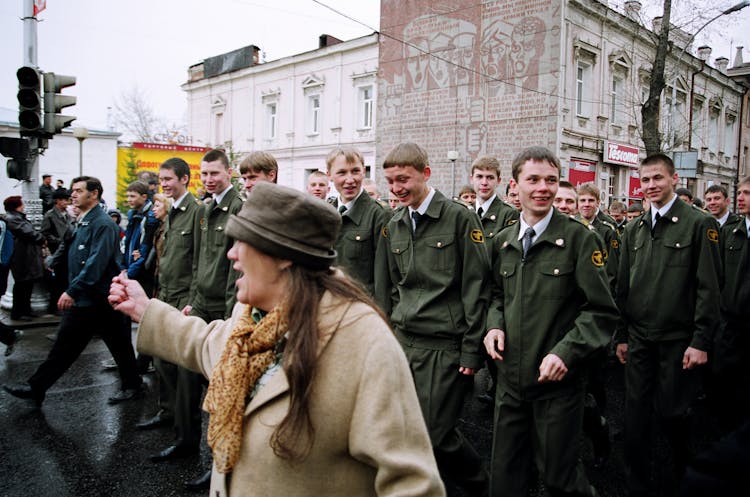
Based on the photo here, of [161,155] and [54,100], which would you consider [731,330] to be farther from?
[161,155]

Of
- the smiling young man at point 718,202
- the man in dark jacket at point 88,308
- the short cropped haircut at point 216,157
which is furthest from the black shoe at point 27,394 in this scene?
the smiling young man at point 718,202

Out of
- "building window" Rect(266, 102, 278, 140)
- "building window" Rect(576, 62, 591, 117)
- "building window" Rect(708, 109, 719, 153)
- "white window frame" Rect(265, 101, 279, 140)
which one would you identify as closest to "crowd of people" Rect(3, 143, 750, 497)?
"building window" Rect(576, 62, 591, 117)

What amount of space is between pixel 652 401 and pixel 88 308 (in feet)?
17.3

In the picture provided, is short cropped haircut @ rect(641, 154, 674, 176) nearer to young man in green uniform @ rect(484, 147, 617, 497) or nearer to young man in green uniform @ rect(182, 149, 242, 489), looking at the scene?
young man in green uniform @ rect(484, 147, 617, 497)

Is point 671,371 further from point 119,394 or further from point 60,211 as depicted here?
point 60,211

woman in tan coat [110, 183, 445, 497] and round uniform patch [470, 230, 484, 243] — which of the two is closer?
woman in tan coat [110, 183, 445, 497]

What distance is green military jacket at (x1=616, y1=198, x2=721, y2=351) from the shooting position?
3.74m

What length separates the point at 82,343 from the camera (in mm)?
5727

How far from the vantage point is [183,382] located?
4457 millimetres

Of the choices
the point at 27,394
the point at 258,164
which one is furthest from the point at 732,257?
the point at 27,394

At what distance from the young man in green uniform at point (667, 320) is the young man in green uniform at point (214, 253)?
10.2 feet

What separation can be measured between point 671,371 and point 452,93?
77.8 feet

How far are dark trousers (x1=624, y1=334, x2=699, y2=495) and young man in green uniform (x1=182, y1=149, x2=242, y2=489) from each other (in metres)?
3.10

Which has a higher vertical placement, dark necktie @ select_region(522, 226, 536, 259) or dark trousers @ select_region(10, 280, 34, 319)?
dark necktie @ select_region(522, 226, 536, 259)
